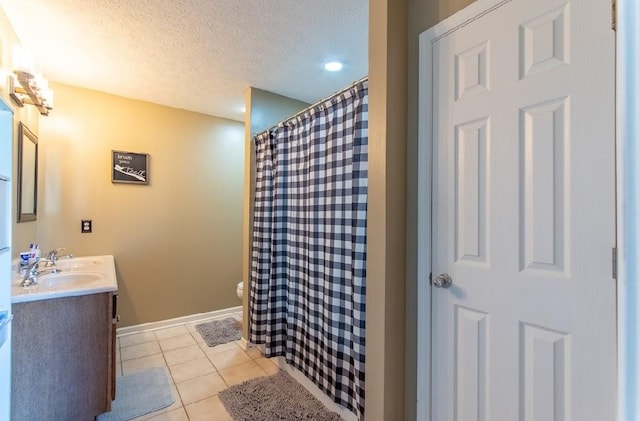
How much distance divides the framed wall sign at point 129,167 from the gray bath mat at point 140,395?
1696 millimetres

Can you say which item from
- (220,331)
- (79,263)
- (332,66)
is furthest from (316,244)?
(79,263)

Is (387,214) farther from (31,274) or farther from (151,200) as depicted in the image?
(151,200)

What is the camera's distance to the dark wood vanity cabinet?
1397mm

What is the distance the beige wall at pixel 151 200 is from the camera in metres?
2.58

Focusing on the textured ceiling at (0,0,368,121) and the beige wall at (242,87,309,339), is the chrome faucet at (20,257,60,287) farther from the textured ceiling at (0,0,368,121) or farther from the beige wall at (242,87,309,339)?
the textured ceiling at (0,0,368,121)

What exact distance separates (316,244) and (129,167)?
6.99 feet

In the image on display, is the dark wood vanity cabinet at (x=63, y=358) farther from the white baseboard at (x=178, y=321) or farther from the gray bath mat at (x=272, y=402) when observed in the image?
the white baseboard at (x=178, y=321)

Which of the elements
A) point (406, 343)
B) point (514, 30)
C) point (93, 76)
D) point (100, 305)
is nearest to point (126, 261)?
point (100, 305)

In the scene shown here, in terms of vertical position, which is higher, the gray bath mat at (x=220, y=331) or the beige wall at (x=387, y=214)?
the beige wall at (x=387, y=214)

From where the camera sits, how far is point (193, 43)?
196cm

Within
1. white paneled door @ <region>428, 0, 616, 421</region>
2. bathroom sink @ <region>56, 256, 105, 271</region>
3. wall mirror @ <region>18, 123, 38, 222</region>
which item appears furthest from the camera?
bathroom sink @ <region>56, 256, 105, 271</region>

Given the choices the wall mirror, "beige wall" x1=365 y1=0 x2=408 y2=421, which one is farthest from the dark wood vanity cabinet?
"beige wall" x1=365 y1=0 x2=408 y2=421

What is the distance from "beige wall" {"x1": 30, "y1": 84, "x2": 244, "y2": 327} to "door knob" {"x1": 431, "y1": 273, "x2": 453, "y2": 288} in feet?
8.87
